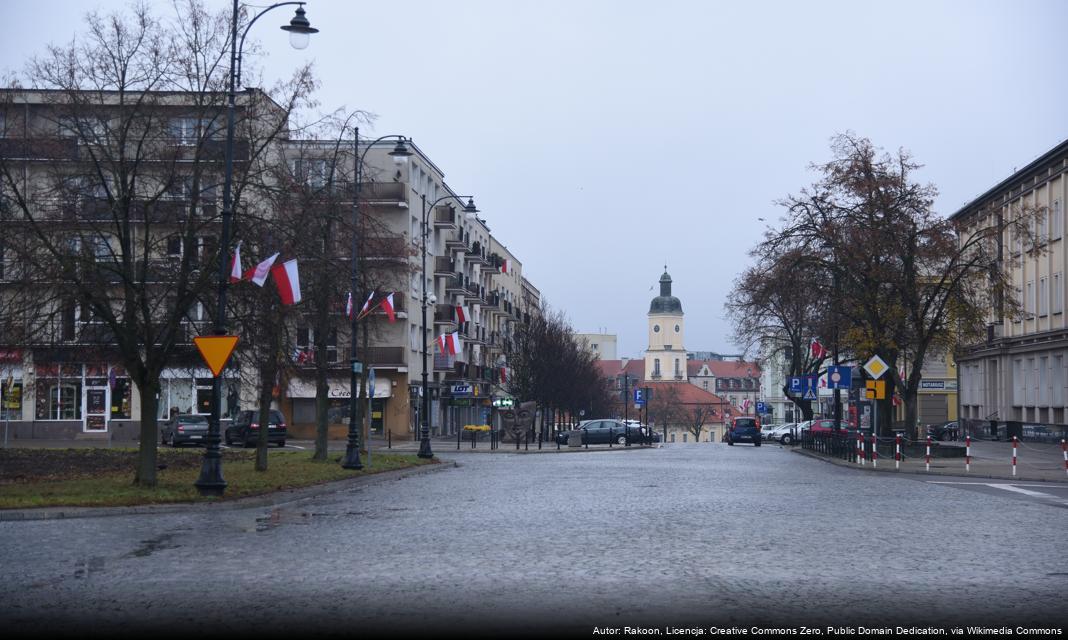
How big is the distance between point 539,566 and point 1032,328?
59.9m

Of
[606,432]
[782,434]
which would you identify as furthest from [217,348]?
[782,434]

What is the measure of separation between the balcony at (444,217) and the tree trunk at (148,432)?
196ft

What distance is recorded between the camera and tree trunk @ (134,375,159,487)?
23.5 m

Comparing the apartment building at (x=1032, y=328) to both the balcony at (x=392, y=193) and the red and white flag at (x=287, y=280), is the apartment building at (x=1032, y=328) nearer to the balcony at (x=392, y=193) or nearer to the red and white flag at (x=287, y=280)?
the balcony at (x=392, y=193)

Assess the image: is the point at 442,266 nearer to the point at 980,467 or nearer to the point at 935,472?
the point at 980,467

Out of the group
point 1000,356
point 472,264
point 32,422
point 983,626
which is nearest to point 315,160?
point 983,626

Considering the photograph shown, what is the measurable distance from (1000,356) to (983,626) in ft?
217

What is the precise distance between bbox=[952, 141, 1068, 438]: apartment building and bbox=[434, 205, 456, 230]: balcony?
3438cm

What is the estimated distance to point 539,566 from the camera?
12312 mm

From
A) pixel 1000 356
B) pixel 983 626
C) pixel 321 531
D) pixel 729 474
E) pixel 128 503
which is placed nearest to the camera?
pixel 983 626

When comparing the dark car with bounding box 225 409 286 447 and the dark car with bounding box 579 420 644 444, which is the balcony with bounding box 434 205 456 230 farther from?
the dark car with bounding box 225 409 286 447

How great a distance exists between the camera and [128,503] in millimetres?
20125

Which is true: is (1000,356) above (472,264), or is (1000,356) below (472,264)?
below

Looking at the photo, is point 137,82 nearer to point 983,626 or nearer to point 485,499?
point 485,499
